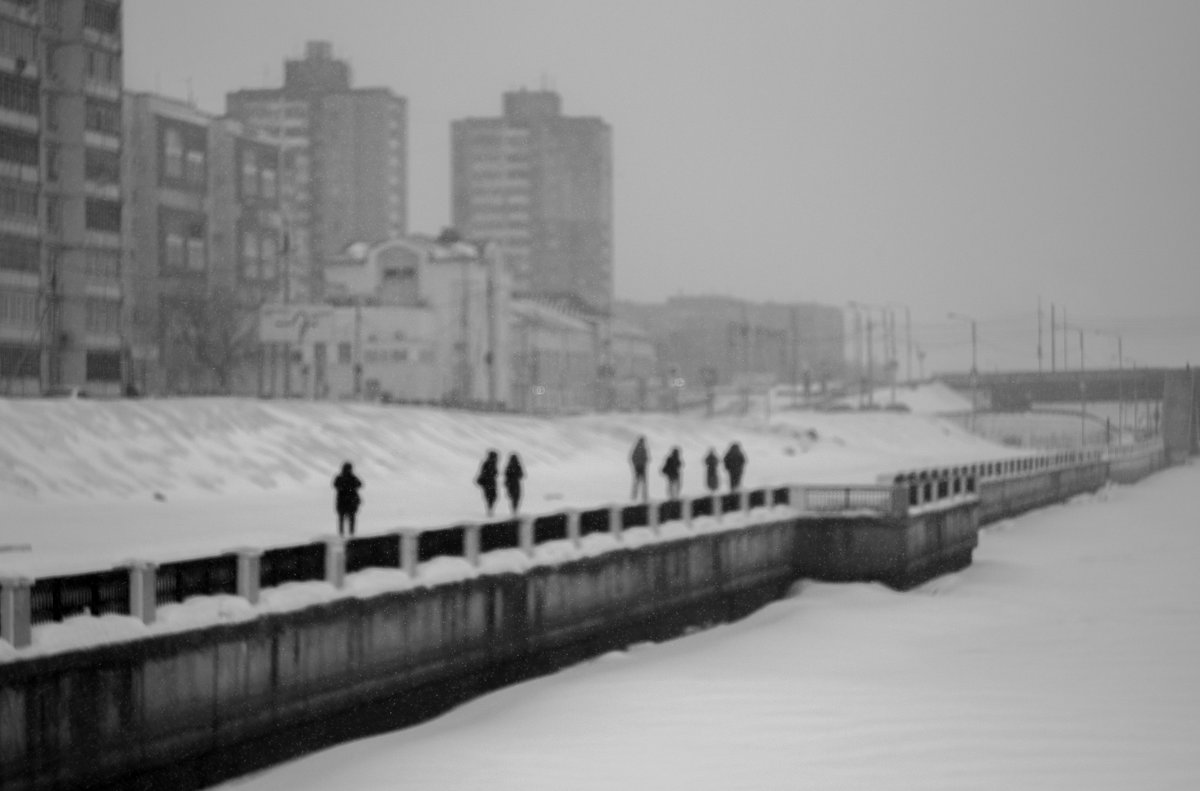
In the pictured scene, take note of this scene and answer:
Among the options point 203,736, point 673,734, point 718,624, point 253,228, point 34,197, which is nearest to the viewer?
point 203,736

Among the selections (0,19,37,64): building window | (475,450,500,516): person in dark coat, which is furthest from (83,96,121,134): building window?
(475,450,500,516): person in dark coat

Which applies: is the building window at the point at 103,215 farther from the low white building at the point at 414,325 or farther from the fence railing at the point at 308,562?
the fence railing at the point at 308,562

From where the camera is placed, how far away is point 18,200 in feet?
335

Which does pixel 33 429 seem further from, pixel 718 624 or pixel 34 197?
pixel 34 197

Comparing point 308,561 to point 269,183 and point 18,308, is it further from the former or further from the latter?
point 269,183

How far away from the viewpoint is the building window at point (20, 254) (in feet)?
331

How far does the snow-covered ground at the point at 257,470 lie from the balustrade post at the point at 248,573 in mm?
4489

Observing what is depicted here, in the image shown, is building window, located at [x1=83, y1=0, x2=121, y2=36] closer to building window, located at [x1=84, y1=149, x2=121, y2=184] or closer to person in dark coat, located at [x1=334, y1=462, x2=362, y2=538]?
building window, located at [x1=84, y1=149, x2=121, y2=184]

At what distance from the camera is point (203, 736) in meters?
23.0

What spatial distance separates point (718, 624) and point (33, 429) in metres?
30.2

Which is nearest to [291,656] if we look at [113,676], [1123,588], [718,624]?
[113,676]

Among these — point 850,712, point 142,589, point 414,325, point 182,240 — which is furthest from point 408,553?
point 414,325

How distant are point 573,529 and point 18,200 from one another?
7348 cm

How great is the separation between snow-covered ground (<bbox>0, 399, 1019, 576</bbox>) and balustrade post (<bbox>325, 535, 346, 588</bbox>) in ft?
9.70
